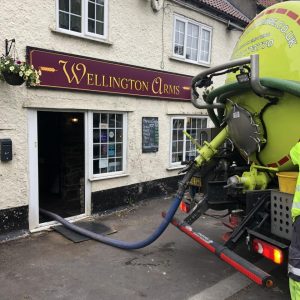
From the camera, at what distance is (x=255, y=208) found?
388 cm

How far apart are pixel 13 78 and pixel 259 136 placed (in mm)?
3614

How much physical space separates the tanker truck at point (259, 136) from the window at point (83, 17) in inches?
113

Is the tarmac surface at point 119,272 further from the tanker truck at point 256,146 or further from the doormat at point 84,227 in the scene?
the tanker truck at point 256,146

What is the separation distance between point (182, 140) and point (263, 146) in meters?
4.91

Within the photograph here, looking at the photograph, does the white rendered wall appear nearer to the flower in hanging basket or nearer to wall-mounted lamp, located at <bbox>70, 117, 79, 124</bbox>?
the flower in hanging basket

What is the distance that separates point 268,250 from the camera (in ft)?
11.7

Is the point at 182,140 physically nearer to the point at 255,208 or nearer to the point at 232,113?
the point at 232,113

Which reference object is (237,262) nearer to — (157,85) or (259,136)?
(259,136)

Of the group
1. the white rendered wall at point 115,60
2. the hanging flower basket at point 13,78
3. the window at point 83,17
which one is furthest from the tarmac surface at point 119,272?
the window at point 83,17

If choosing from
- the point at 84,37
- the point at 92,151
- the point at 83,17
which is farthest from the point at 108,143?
the point at 83,17

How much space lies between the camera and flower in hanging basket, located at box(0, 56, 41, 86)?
196 inches

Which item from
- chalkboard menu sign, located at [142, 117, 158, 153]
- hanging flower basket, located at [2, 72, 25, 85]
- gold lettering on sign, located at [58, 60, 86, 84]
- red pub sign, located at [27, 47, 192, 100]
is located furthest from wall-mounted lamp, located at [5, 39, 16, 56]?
chalkboard menu sign, located at [142, 117, 158, 153]

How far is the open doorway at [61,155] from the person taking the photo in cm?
828

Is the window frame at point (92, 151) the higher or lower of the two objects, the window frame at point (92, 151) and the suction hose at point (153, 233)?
the higher
